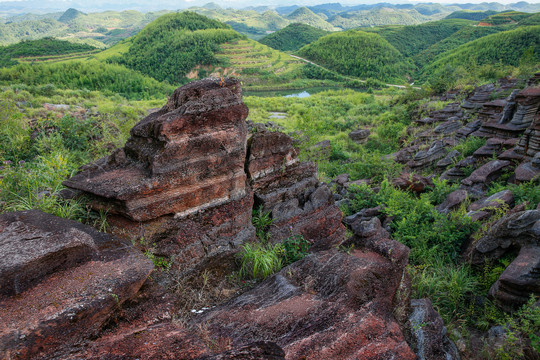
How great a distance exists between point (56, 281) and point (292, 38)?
336 ft

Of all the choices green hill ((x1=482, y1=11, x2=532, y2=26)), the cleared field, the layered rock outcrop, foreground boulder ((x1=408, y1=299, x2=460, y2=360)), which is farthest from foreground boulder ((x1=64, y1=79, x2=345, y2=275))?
green hill ((x1=482, y1=11, x2=532, y2=26))

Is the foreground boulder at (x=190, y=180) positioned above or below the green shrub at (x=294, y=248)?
above

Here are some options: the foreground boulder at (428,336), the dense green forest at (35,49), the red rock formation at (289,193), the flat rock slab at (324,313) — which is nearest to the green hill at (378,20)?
the dense green forest at (35,49)

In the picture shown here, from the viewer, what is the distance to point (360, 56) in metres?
58.8

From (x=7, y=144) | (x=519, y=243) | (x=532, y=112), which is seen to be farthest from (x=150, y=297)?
(x=532, y=112)

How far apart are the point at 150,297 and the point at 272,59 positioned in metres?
58.9

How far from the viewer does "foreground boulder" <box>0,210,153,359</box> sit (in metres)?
2.26

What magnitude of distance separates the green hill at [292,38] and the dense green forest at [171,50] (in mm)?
29778

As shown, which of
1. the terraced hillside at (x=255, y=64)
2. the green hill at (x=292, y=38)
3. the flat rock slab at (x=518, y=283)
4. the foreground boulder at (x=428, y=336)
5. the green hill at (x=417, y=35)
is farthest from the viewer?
the green hill at (x=292, y=38)

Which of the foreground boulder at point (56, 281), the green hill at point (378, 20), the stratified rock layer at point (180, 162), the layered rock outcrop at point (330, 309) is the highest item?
the green hill at point (378, 20)

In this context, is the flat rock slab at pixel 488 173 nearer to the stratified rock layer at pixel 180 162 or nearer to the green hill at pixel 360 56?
the stratified rock layer at pixel 180 162

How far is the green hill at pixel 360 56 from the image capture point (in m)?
54.7

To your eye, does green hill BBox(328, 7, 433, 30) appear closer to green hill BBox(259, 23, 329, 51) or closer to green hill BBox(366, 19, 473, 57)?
green hill BBox(259, 23, 329, 51)

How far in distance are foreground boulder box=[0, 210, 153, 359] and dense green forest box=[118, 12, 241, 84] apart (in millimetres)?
51267
